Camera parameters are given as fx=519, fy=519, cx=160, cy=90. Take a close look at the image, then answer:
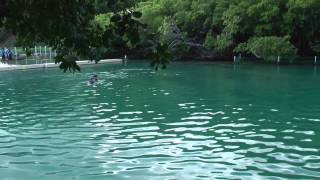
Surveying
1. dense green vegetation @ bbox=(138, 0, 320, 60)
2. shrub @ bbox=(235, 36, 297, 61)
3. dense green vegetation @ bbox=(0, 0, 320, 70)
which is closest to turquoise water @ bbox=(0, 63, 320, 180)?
dense green vegetation @ bbox=(0, 0, 320, 70)

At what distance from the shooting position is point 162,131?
15.6 meters

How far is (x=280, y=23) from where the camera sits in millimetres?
50938

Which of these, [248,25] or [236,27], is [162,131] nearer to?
[236,27]

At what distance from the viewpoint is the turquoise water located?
11.1m

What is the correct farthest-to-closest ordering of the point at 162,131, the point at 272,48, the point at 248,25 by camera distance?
the point at 248,25 → the point at 272,48 → the point at 162,131

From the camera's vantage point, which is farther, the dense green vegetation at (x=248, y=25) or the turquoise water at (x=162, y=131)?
the dense green vegetation at (x=248, y=25)

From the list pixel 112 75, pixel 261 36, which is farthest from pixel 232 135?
pixel 261 36

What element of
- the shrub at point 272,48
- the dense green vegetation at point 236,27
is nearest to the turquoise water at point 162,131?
the dense green vegetation at point 236,27

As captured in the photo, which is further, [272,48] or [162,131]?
[272,48]

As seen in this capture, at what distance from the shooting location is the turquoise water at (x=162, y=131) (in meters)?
11.1

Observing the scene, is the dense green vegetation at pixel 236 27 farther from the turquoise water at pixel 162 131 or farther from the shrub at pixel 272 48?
the turquoise water at pixel 162 131

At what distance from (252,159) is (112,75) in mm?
26961

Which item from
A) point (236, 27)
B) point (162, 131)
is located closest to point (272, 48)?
point (236, 27)

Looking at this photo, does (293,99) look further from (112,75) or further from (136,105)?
(112,75)
